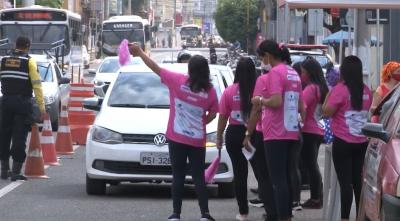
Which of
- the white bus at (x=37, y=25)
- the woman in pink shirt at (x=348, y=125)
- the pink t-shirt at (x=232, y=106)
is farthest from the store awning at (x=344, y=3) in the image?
the white bus at (x=37, y=25)

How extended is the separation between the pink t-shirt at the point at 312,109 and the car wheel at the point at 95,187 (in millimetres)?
2671

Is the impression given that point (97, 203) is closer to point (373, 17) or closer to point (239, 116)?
point (239, 116)

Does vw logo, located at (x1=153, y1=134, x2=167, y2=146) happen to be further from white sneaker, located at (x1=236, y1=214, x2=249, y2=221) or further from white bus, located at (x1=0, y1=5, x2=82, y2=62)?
white bus, located at (x1=0, y1=5, x2=82, y2=62)

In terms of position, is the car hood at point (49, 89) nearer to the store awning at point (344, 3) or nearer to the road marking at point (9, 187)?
the road marking at point (9, 187)

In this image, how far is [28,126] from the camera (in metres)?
14.6

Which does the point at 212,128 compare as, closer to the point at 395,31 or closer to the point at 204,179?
the point at 204,179

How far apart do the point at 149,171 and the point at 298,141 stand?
2.84 metres

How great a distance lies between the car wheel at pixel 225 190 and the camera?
42.5ft

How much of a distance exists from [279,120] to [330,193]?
150cm

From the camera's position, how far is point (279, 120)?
10000mm

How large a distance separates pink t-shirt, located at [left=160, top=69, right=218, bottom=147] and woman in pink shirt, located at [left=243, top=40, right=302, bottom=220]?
76 cm

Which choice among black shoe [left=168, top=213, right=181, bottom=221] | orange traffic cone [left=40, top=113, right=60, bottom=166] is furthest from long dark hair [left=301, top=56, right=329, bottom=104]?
orange traffic cone [left=40, top=113, right=60, bottom=166]

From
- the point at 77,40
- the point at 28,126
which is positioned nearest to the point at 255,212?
the point at 28,126

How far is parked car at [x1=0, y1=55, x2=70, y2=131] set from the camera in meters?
23.0
